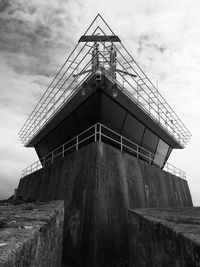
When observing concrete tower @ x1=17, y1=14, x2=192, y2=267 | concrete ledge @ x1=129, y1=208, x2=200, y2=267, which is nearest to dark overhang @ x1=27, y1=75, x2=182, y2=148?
concrete tower @ x1=17, y1=14, x2=192, y2=267

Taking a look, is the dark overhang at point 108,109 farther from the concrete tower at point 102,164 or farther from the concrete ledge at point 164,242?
the concrete ledge at point 164,242

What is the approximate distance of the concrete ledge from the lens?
11.3ft

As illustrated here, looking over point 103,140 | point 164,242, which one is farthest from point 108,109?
point 164,242

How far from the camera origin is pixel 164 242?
449 cm

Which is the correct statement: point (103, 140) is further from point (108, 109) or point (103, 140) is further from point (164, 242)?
point (164, 242)

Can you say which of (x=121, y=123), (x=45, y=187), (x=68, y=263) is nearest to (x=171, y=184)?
(x=121, y=123)

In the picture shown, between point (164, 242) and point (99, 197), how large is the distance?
4023 mm

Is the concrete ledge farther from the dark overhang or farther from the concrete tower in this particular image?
the dark overhang

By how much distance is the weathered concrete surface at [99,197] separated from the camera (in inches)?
302

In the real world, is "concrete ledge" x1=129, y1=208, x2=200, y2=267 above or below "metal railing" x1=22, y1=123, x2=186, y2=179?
below

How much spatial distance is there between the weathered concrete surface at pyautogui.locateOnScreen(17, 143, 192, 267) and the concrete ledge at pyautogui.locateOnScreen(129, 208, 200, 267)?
111cm

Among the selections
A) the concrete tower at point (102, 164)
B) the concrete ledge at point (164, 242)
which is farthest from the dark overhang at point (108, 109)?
the concrete ledge at point (164, 242)

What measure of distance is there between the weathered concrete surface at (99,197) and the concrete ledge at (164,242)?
111 centimetres

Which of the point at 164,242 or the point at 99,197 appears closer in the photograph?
the point at 164,242
